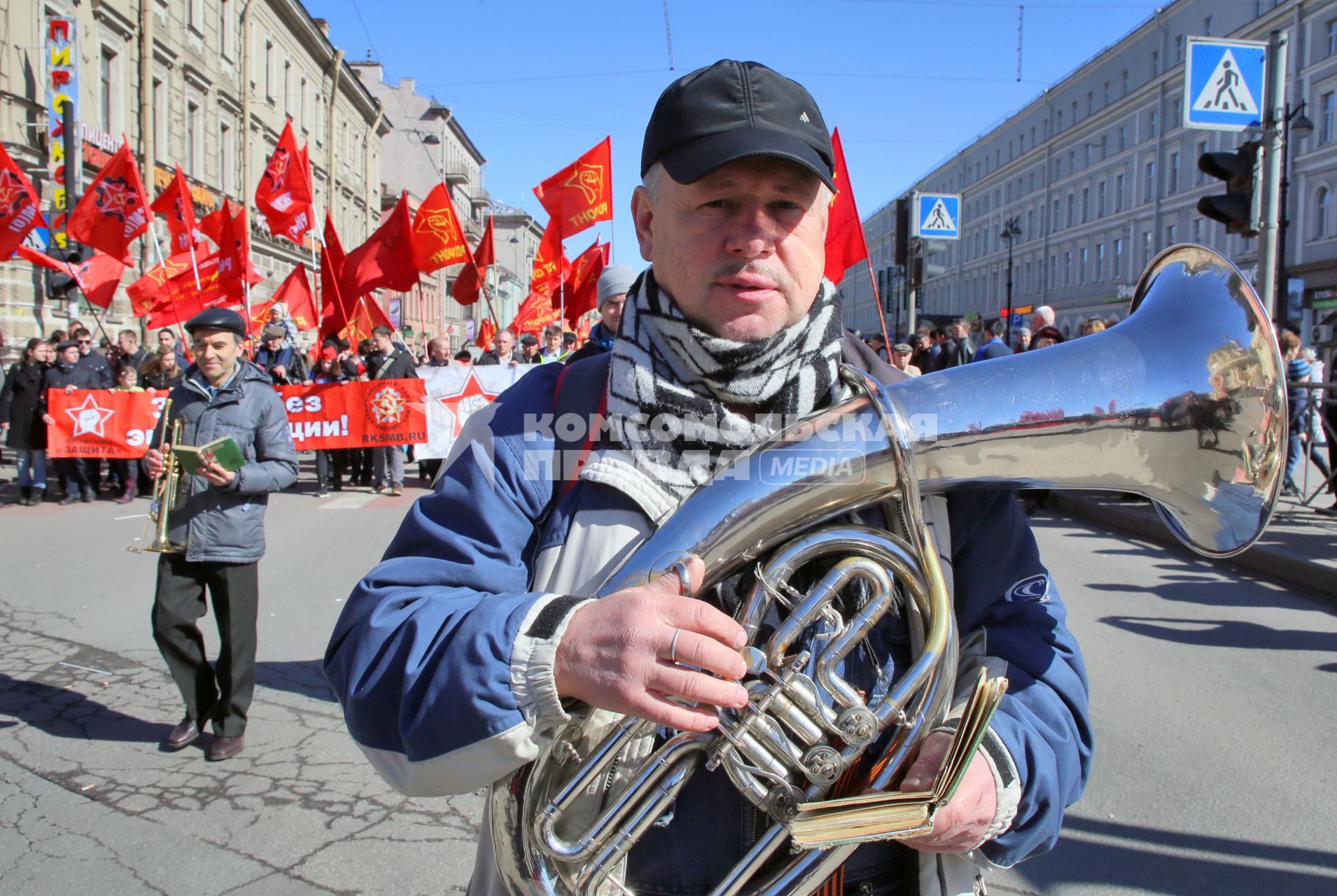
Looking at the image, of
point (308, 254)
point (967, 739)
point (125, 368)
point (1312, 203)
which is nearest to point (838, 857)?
point (967, 739)

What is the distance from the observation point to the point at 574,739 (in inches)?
45.6

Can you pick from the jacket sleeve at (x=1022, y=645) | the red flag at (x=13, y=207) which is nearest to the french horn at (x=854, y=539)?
the jacket sleeve at (x=1022, y=645)

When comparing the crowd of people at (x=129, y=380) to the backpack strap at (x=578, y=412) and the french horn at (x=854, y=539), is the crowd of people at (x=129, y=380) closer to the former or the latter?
the backpack strap at (x=578, y=412)

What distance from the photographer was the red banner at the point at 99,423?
10336 mm

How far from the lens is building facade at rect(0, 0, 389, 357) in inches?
679

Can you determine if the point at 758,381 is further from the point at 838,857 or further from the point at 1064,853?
the point at 1064,853

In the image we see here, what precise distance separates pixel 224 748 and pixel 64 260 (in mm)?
13369

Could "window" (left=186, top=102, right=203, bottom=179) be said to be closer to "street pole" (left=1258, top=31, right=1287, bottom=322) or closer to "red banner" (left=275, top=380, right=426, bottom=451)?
"red banner" (left=275, top=380, right=426, bottom=451)

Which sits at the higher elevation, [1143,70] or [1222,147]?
[1143,70]

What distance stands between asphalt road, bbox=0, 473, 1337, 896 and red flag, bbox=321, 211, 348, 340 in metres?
5.73

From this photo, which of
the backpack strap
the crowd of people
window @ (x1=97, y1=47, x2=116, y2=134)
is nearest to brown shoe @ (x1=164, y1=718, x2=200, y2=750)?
the backpack strap

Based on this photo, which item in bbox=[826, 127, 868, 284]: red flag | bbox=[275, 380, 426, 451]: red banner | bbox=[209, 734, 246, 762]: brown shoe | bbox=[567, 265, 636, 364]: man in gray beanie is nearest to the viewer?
bbox=[209, 734, 246, 762]: brown shoe

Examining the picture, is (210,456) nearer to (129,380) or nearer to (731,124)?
(731,124)

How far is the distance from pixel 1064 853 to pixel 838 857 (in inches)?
94.7
